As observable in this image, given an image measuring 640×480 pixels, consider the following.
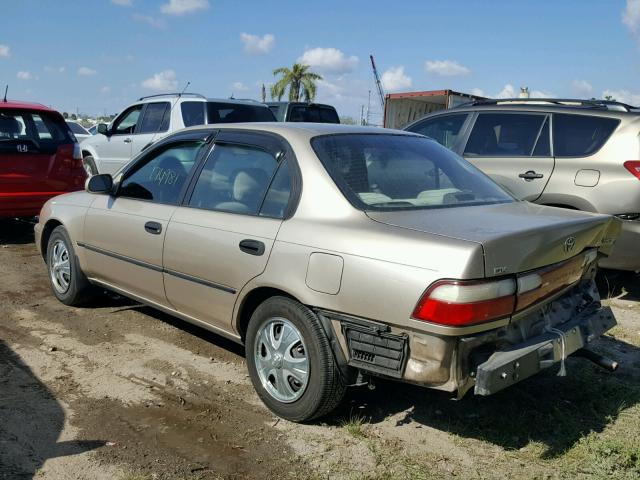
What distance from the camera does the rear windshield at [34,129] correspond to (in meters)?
7.98

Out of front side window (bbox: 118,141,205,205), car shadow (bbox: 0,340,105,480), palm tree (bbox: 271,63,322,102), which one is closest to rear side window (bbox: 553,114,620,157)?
front side window (bbox: 118,141,205,205)

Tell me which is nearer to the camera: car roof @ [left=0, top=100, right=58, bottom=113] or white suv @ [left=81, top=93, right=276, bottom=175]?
car roof @ [left=0, top=100, right=58, bottom=113]

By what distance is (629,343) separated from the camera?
4941mm

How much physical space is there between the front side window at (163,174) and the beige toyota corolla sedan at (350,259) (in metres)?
0.02

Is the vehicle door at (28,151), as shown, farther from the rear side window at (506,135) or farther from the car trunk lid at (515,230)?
the car trunk lid at (515,230)

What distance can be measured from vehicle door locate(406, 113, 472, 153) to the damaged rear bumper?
3.76m

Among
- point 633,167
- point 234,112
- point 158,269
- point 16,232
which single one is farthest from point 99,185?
point 234,112

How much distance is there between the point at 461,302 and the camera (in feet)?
9.06

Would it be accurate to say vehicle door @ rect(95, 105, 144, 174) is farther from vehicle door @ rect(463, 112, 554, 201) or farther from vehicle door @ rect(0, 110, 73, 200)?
vehicle door @ rect(463, 112, 554, 201)

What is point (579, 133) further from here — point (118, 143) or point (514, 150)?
point (118, 143)

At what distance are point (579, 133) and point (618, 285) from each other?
1735 mm

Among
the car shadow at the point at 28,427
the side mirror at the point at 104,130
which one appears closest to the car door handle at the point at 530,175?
the car shadow at the point at 28,427

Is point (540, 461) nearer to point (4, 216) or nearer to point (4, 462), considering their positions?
point (4, 462)

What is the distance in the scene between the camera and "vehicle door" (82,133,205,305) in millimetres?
4340
